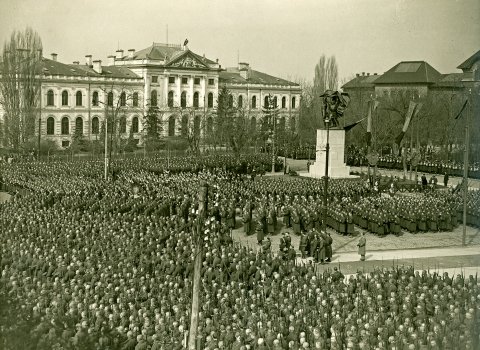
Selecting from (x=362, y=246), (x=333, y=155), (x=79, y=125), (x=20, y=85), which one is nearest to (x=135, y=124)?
(x=79, y=125)

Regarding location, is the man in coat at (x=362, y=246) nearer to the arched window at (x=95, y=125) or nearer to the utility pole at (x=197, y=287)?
the utility pole at (x=197, y=287)

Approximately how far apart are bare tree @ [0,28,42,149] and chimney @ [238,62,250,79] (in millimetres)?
30543

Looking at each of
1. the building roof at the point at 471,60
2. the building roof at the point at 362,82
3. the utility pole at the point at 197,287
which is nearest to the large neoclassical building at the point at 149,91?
the building roof at the point at 362,82

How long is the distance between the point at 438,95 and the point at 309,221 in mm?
38589

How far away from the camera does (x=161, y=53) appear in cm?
6481

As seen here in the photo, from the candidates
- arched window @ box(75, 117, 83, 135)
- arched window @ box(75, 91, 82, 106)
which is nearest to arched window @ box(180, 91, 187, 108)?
arched window @ box(75, 91, 82, 106)

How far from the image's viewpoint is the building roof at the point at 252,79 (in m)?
69.1

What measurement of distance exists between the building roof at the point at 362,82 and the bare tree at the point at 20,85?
37.3m

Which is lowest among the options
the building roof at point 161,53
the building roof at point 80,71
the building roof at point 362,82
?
the building roof at point 80,71

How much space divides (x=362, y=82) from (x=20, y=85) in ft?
142

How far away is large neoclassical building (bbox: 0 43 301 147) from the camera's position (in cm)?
5616

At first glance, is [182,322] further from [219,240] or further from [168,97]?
[168,97]

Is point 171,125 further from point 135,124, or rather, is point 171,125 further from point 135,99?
point 135,99

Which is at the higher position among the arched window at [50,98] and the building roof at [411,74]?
the building roof at [411,74]
